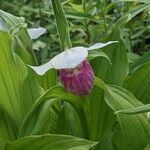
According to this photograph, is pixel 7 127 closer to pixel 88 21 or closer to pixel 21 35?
pixel 21 35

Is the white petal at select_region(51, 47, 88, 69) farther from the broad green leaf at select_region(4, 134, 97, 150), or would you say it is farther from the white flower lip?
the broad green leaf at select_region(4, 134, 97, 150)

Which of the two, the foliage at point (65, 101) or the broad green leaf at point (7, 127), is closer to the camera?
the foliage at point (65, 101)

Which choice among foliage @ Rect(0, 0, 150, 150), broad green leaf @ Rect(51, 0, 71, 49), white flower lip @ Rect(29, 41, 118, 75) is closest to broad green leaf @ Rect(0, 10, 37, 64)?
foliage @ Rect(0, 0, 150, 150)

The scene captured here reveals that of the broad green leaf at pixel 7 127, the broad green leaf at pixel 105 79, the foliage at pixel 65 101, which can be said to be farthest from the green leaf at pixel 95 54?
the broad green leaf at pixel 7 127

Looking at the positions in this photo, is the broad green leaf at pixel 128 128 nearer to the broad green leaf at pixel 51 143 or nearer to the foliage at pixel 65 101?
the foliage at pixel 65 101

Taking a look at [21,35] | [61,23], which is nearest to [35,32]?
[21,35]

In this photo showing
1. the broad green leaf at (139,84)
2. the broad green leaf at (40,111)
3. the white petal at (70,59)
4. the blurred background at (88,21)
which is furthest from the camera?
the blurred background at (88,21)

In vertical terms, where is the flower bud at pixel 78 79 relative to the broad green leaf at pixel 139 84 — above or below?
above

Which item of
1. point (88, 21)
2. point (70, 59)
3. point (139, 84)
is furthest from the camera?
point (88, 21)
